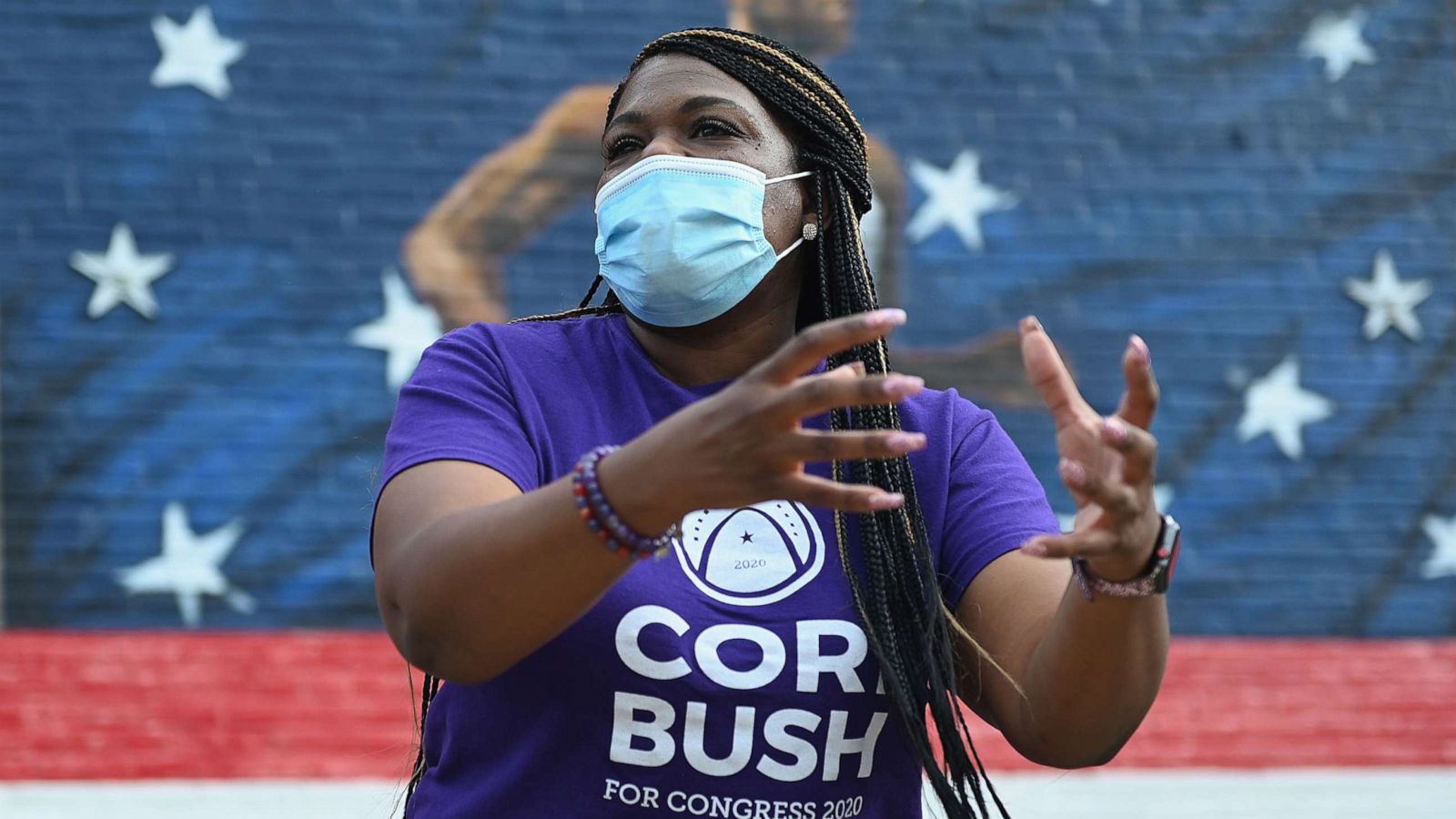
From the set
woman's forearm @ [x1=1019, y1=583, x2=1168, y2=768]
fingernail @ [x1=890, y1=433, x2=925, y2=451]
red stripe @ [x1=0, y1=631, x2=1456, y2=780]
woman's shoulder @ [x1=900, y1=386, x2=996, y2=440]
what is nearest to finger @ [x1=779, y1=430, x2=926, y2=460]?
fingernail @ [x1=890, y1=433, x2=925, y2=451]

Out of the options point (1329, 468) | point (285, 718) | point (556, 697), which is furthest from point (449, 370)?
point (1329, 468)

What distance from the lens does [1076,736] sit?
1.60m

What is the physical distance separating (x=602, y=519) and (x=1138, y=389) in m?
0.49

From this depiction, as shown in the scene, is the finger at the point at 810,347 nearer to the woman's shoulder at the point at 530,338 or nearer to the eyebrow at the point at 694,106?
the woman's shoulder at the point at 530,338

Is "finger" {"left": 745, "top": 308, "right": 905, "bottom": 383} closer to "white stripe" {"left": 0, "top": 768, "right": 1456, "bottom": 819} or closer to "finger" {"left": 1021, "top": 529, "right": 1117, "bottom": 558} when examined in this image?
"finger" {"left": 1021, "top": 529, "right": 1117, "bottom": 558}

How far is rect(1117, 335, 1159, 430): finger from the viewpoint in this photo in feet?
4.38

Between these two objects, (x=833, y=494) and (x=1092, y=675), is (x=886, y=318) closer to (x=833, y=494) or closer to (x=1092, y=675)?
(x=833, y=494)

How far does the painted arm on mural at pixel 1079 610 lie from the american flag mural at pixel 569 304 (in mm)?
3527

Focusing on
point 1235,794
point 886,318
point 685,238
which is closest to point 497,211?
point 1235,794

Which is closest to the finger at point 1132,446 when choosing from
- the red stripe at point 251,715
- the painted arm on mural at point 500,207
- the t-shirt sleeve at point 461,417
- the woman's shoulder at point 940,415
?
the woman's shoulder at point 940,415

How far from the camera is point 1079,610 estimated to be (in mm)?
1508

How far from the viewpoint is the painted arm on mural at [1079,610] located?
1.36m

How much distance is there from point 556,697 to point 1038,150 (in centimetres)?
440

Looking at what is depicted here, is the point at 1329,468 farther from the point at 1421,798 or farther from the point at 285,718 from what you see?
the point at 285,718
